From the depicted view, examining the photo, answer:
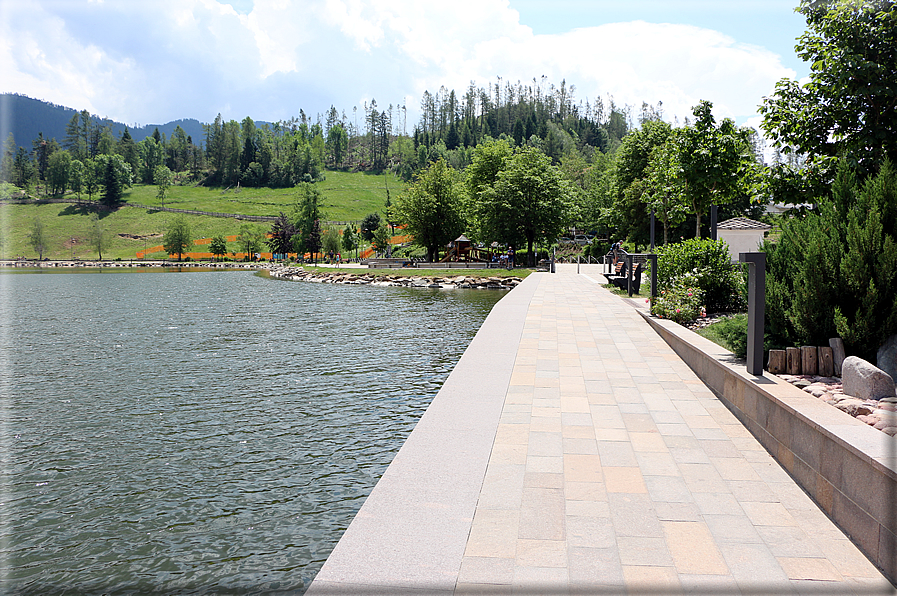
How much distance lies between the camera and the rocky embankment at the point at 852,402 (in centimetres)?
436

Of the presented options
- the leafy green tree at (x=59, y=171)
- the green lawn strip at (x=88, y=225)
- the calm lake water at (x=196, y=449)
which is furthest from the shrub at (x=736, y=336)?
the leafy green tree at (x=59, y=171)

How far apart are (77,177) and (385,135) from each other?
295ft

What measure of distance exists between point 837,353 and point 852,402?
131 cm

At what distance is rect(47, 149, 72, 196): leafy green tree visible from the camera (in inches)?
5364

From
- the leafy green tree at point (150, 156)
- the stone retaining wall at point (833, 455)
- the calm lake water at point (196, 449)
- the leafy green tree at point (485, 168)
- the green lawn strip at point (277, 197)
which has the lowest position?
the calm lake water at point (196, 449)

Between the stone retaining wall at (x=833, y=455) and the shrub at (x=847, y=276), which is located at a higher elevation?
the shrub at (x=847, y=276)

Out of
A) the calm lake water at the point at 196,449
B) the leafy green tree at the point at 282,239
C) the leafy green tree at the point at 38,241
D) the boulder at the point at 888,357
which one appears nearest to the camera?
the calm lake water at the point at 196,449

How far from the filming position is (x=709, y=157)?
17.0 metres

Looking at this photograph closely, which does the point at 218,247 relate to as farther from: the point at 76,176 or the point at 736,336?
the point at 736,336

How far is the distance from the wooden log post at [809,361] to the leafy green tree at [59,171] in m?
164

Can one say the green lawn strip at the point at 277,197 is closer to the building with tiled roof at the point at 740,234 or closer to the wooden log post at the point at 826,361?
the building with tiled roof at the point at 740,234

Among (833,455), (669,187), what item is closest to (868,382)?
(833,455)

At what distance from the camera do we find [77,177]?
133 metres

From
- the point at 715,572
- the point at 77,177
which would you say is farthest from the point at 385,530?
the point at 77,177
